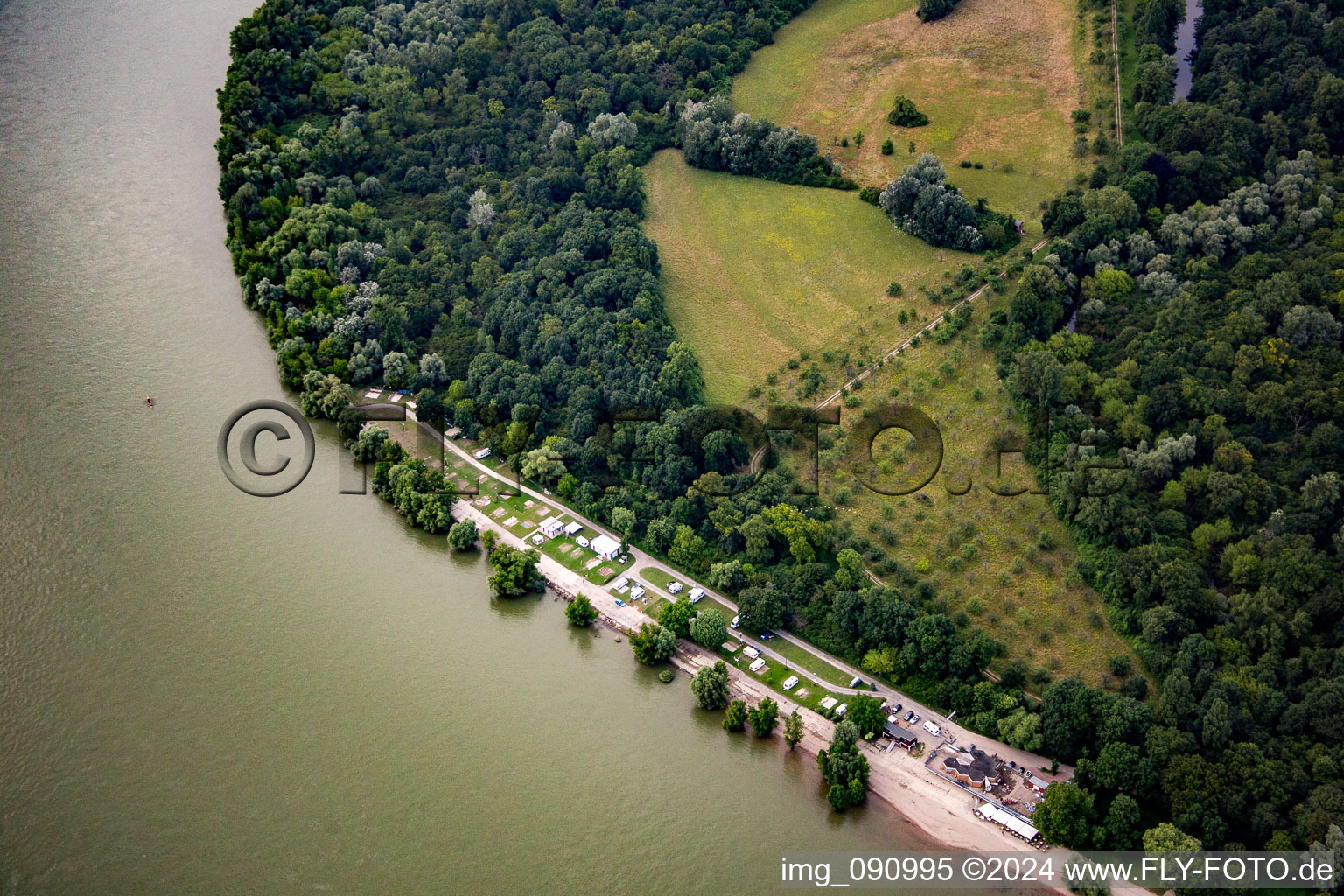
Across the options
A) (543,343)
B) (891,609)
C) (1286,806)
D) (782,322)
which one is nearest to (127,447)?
(543,343)

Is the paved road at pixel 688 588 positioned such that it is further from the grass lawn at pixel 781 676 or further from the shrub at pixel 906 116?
the shrub at pixel 906 116

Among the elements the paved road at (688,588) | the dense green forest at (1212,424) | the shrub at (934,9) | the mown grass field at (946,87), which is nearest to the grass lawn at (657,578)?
the paved road at (688,588)

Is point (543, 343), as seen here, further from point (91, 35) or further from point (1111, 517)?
point (91, 35)

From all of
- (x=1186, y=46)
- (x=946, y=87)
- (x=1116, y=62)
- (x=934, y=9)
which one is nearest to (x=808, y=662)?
(x=946, y=87)

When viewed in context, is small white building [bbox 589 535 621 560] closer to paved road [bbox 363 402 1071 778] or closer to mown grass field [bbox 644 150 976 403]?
paved road [bbox 363 402 1071 778]

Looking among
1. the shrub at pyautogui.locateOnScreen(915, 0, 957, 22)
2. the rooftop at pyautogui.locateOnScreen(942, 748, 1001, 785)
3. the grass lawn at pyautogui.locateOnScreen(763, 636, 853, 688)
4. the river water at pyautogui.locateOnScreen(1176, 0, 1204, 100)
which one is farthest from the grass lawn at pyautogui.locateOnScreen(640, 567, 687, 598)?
the shrub at pyautogui.locateOnScreen(915, 0, 957, 22)
